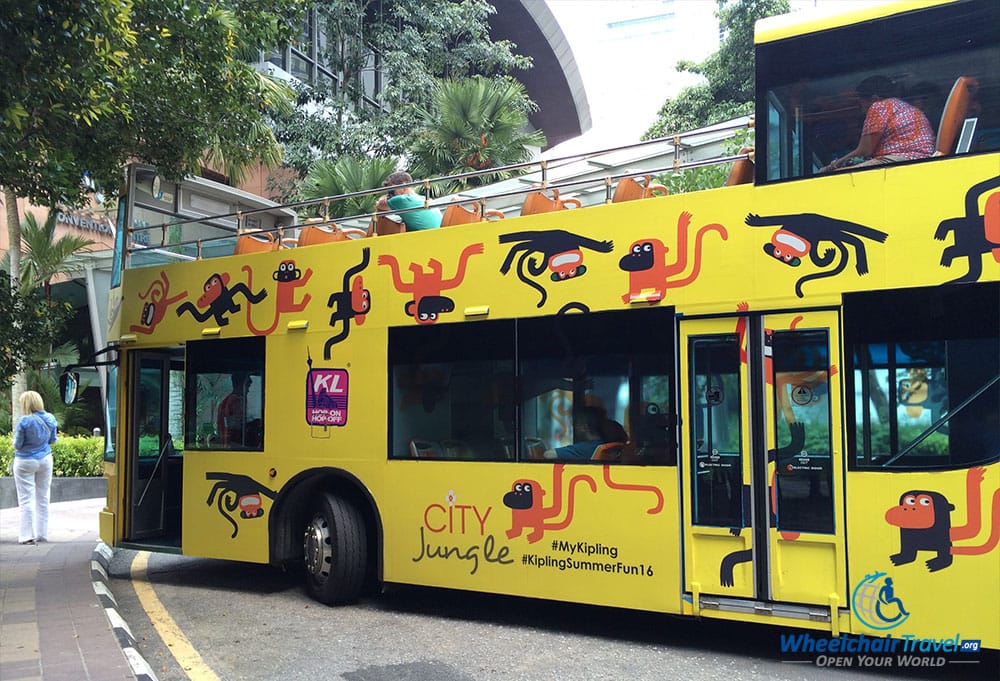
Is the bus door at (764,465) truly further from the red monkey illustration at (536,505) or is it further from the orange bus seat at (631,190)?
the orange bus seat at (631,190)

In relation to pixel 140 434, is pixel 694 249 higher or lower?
higher

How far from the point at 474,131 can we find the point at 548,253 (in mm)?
12808

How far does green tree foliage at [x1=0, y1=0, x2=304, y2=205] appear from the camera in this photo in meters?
6.75

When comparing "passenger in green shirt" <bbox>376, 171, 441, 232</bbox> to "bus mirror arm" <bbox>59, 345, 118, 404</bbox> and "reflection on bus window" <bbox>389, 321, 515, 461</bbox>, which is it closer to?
"reflection on bus window" <bbox>389, 321, 515, 461</bbox>

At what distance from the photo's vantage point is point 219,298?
29.0ft

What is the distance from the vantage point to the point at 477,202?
7660 mm

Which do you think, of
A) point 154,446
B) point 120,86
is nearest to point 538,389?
point 120,86

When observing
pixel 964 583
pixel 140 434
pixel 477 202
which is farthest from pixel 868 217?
pixel 140 434

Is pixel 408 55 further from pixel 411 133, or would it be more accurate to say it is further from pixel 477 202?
pixel 477 202

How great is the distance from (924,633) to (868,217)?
2557mm

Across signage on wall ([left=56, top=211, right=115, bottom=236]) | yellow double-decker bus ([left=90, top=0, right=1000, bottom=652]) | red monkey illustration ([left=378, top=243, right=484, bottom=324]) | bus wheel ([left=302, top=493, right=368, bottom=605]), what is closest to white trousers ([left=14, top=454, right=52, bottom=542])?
yellow double-decker bus ([left=90, top=0, right=1000, bottom=652])

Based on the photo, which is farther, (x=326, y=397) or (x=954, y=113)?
(x=326, y=397)

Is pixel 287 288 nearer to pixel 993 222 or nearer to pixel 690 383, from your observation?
pixel 690 383

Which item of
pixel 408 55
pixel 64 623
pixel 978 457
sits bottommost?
pixel 64 623
